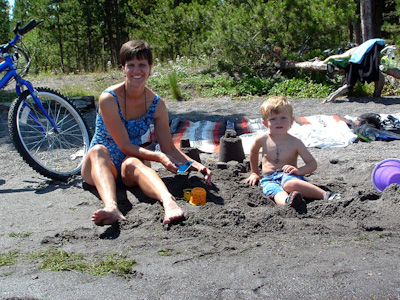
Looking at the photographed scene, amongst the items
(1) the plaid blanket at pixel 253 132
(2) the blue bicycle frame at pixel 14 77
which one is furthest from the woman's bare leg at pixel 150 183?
(1) the plaid blanket at pixel 253 132

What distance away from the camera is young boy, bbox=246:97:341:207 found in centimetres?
331

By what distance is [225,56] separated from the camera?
11.5 meters

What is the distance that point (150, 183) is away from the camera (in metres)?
3.09

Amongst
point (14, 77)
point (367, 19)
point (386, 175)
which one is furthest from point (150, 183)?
point (367, 19)

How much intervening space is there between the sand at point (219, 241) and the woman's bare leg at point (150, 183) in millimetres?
77

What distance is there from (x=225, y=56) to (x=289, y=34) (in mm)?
1820

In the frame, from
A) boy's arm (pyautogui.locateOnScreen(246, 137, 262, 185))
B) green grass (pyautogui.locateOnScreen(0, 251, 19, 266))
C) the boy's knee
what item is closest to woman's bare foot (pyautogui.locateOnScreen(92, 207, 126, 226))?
green grass (pyautogui.locateOnScreen(0, 251, 19, 266))

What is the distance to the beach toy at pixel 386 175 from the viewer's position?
3223 millimetres

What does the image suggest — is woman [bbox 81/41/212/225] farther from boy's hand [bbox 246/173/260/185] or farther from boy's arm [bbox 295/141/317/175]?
boy's arm [bbox 295/141/317/175]

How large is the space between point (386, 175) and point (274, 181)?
2.79ft

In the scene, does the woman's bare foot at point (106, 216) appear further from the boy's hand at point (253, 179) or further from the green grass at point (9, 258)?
the boy's hand at point (253, 179)

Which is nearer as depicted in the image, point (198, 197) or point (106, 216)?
point (106, 216)

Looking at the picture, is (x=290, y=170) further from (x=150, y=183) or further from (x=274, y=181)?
(x=150, y=183)

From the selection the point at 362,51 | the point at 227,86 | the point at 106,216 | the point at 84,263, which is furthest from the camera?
the point at 227,86
